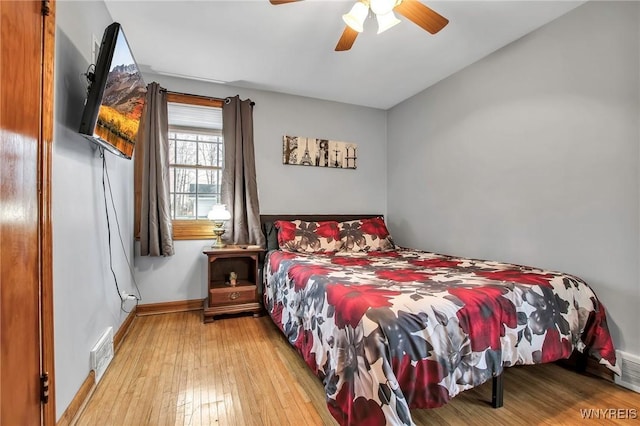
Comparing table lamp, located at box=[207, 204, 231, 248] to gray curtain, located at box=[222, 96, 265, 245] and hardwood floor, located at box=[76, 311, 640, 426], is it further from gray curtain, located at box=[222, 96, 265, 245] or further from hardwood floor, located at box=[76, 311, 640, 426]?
hardwood floor, located at box=[76, 311, 640, 426]

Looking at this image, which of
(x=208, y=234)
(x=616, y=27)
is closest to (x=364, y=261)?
(x=208, y=234)

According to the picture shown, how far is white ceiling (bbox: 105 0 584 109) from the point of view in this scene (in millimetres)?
2041

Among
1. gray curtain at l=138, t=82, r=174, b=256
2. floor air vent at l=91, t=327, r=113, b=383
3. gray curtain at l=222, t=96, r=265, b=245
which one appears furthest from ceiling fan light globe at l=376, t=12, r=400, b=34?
floor air vent at l=91, t=327, r=113, b=383

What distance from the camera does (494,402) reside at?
1595 mm

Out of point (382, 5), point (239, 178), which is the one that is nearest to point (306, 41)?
point (382, 5)

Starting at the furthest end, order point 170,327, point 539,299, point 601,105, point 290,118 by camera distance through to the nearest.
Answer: point 290,118 → point 170,327 → point 601,105 → point 539,299

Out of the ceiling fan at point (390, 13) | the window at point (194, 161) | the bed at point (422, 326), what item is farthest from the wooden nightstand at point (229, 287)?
the ceiling fan at point (390, 13)

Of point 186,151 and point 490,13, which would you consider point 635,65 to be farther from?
point 186,151

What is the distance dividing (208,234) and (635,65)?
3.60m

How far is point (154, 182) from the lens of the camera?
9.53 feet

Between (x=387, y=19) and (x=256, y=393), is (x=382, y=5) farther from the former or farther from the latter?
(x=256, y=393)

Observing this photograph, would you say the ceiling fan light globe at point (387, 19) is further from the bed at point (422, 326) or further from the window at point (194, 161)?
the window at point (194, 161)

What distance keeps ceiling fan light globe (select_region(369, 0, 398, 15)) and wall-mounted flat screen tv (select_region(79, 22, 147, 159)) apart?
51.7 inches

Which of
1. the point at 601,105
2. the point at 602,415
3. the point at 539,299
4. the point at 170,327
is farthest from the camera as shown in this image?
the point at 170,327
